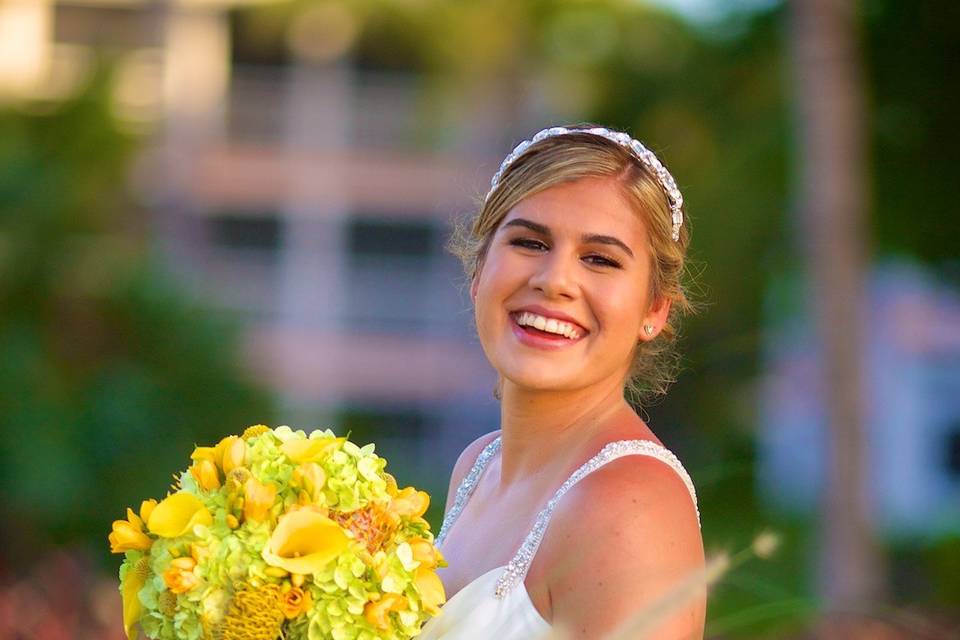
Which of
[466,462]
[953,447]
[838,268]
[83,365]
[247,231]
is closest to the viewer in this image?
[466,462]

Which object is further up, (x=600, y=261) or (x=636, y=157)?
(x=636, y=157)

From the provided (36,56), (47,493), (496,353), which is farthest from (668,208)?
(36,56)

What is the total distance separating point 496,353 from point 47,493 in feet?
25.9

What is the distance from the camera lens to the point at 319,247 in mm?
39375

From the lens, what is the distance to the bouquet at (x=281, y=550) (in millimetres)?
2523

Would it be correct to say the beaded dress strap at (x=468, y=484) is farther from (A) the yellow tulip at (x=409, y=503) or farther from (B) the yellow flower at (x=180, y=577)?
(B) the yellow flower at (x=180, y=577)

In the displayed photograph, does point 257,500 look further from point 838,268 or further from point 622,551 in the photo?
point 838,268

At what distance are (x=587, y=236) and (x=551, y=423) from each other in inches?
17.5

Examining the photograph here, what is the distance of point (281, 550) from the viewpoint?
2.54 meters

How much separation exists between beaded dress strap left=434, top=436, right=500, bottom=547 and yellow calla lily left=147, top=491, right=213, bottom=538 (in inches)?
43.3

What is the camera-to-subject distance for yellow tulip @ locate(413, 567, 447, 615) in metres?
2.66

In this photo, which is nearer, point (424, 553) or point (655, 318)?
point (424, 553)

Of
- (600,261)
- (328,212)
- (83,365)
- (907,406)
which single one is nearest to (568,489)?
(600,261)

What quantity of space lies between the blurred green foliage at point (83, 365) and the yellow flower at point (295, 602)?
8.10 m
